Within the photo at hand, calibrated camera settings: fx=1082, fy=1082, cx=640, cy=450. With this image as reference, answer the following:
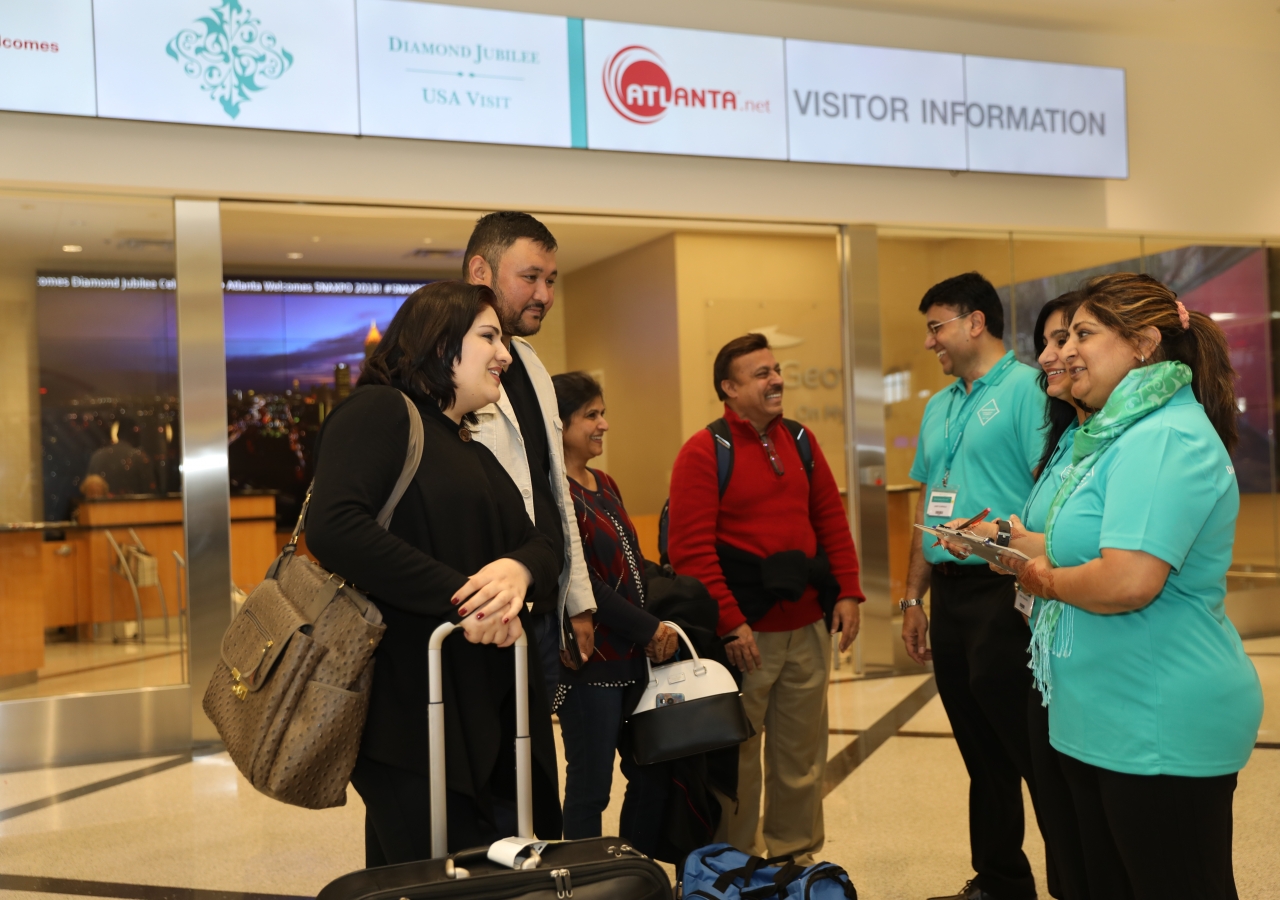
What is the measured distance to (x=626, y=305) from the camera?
7.66m

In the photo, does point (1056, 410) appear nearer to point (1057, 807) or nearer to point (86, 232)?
point (1057, 807)

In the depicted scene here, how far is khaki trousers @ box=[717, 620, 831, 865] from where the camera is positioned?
3.42 metres

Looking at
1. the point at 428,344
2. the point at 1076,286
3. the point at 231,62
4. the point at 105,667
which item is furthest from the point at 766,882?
the point at 1076,286

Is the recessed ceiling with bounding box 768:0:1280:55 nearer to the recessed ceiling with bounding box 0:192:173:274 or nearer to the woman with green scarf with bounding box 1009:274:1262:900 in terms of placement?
the recessed ceiling with bounding box 0:192:173:274

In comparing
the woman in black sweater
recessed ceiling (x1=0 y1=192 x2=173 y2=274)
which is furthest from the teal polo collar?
recessed ceiling (x1=0 y1=192 x2=173 y2=274)

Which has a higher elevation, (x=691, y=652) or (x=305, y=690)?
(x=305, y=690)

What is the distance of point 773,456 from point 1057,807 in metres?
1.44

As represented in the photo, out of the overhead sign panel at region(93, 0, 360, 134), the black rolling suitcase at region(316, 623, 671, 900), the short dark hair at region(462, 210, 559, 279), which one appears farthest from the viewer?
the overhead sign panel at region(93, 0, 360, 134)

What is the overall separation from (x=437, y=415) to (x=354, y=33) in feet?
13.3

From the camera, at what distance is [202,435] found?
17.8 feet

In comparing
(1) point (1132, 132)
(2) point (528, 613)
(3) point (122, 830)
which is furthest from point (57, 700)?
(1) point (1132, 132)

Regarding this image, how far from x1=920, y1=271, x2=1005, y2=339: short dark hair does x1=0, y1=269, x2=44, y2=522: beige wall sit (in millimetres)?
4425

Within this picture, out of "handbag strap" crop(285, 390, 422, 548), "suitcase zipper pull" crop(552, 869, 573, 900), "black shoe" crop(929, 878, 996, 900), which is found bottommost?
"black shoe" crop(929, 878, 996, 900)

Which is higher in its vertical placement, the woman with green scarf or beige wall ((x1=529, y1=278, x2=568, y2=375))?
beige wall ((x1=529, y1=278, x2=568, y2=375))
